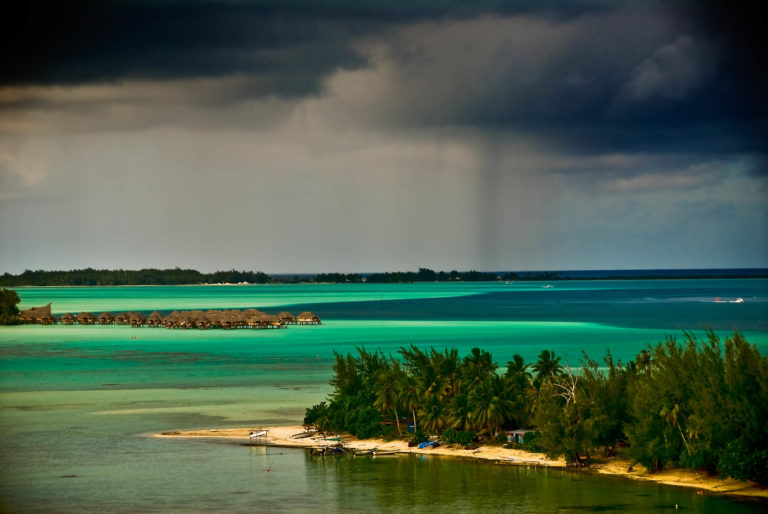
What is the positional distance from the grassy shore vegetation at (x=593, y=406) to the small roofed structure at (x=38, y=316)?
406ft

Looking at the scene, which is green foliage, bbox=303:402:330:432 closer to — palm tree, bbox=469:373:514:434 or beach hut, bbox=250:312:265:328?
palm tree, bbox=469:373:514:434

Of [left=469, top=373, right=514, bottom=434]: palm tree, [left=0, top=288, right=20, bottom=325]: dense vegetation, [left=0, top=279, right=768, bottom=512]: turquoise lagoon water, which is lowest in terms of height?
[left=0, top=279, right=768, bottom=512]: turquoise lagoon water

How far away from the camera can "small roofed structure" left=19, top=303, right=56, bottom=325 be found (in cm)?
16700

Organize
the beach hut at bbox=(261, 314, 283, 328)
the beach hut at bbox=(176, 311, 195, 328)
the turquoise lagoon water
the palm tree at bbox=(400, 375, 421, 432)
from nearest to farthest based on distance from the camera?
the turquoise lagoon water < the palm tree at bbox=(400, 375, 421, 432) < the beach hut at bbox=(261, 314, 283, 328) < the beach hut at bbox=(176, 311, 195, 328)

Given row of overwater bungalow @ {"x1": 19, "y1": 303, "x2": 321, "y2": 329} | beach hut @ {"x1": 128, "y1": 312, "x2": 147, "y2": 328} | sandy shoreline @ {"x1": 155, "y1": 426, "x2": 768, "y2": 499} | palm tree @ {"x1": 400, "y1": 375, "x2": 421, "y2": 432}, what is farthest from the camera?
beach hut @ {"x1": 128, "y1": 312, "x2": 147, "y2": 328}

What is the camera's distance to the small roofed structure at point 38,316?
167 m

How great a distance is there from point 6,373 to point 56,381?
33.3ft

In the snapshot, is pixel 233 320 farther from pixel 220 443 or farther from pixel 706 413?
pixel 706 413

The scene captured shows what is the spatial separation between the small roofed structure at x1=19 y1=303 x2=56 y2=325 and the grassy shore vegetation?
124 meters

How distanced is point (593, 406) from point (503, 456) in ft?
18.2

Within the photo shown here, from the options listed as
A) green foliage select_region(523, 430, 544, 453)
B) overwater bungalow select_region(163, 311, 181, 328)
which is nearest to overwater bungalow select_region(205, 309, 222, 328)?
overwater bungalow select_region(163, 311, 181, 328)

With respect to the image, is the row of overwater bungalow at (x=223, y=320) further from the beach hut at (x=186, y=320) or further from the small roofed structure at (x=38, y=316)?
the small roofed structure at (x=38, y=316)

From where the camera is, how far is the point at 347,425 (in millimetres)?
53812

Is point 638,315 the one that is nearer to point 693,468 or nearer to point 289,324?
point 289,324
